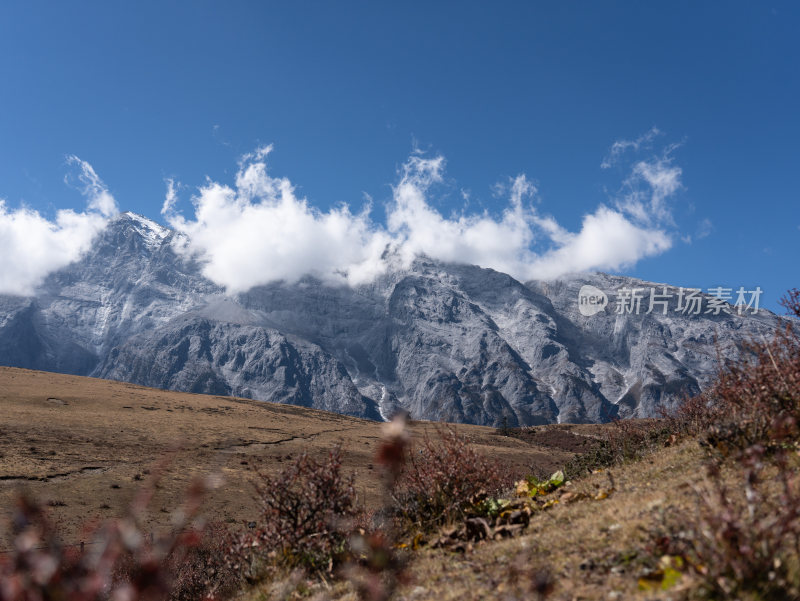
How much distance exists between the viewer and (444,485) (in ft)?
27.6

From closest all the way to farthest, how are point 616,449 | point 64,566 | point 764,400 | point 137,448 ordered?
point 64,566 → point 764,400 → point 616,449 → point 137,448

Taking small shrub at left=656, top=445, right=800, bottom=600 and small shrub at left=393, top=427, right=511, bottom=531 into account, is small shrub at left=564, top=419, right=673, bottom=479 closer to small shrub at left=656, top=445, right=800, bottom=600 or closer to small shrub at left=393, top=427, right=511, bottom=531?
small shrub at left=393, top=427, right=511, bottom=531

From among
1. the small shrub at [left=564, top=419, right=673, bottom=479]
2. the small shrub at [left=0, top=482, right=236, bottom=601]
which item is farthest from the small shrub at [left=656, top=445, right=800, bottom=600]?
the small shrub at [left=564, top=419, right=673, bottom=479]

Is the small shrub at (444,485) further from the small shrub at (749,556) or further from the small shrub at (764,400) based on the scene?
the small shrub at (749,556)

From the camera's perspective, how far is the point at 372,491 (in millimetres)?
32031

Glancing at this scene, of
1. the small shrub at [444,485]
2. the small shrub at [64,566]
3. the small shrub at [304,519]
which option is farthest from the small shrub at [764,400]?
the small shrub at [64,566]

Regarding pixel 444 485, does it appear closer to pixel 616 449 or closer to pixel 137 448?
pixel 616 449

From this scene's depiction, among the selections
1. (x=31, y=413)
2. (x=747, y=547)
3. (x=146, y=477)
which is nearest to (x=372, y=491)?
(x=146, y=477)

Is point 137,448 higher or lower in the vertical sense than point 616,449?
lower

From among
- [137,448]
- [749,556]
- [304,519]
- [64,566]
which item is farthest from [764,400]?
[137,448]

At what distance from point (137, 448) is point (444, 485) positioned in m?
37.6

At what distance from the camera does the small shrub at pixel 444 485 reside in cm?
820

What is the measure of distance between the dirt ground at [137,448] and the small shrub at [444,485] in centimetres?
147

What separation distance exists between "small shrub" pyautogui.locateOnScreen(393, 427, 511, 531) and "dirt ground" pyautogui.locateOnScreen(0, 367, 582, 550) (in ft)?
4.83
